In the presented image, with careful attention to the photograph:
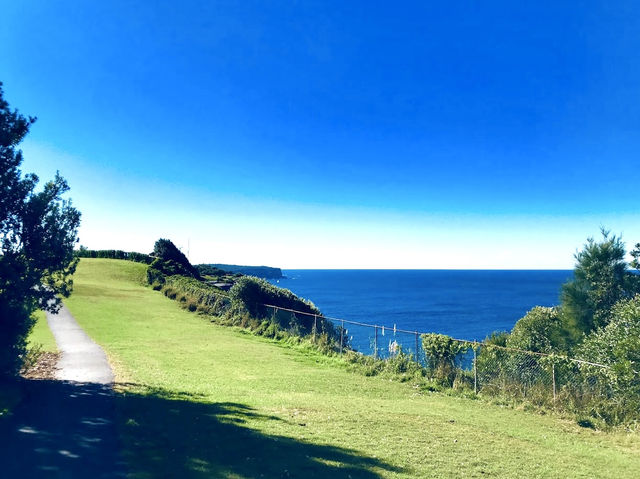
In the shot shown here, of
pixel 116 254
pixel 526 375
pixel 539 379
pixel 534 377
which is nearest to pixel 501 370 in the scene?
pixel 526 375

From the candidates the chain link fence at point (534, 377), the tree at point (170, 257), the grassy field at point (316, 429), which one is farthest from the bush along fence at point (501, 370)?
the tree at point (170, 257)

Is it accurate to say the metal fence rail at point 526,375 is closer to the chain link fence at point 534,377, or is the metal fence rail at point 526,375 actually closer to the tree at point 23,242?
the chain link fence at point 534,377

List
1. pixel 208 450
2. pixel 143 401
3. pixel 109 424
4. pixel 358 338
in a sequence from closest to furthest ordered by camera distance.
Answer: pixel 208 450
pixel 109 424
pixel 143 401
pixel 358 338

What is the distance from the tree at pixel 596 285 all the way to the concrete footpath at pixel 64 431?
92.0 feet

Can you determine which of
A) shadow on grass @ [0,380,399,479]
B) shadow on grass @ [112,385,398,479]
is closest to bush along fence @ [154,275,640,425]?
shadow on grass @ [112,385,398,479]

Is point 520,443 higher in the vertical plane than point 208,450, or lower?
lower

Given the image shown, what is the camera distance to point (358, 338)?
5272 cm

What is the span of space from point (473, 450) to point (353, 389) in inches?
248

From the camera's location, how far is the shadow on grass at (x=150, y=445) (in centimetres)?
627

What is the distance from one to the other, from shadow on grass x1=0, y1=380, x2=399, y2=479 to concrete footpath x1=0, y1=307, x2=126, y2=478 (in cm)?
2

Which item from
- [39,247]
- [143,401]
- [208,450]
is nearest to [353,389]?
[143,401]

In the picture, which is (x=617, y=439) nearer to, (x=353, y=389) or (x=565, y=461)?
(x=565, y=461)

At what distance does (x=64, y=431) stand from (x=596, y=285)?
3040 centimetres

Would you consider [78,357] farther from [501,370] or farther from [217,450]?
[501,370]
